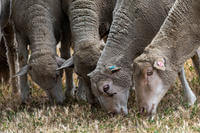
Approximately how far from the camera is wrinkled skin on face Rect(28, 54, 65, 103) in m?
6.79

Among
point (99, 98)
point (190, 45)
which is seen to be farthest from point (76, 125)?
point (190, 45)

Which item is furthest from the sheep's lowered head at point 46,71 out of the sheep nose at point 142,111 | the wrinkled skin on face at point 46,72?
the sheep nose at point 142,111

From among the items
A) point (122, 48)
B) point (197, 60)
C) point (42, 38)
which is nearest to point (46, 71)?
point (42, 38)

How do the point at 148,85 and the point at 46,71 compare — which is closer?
the point at 148,85

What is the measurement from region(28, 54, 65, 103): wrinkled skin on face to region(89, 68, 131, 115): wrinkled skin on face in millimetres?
936

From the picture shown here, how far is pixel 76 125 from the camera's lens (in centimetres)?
570

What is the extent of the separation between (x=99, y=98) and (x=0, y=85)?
3566mm

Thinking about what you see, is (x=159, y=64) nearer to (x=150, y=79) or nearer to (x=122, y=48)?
(x=150, y=79)

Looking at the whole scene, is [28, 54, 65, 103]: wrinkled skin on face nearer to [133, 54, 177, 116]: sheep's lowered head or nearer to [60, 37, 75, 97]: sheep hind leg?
[60, 37, 75, 97]: sheep hind leg

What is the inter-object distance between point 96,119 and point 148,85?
0.98 meters

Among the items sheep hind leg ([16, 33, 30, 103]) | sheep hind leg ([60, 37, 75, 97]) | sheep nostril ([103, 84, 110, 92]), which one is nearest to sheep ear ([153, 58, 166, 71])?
sheep nostril ([103, 84, 110, 92])

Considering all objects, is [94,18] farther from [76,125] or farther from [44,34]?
[76,125]

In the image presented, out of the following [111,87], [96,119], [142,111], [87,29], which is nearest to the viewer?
[142,111]

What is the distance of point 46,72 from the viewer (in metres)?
6.81
